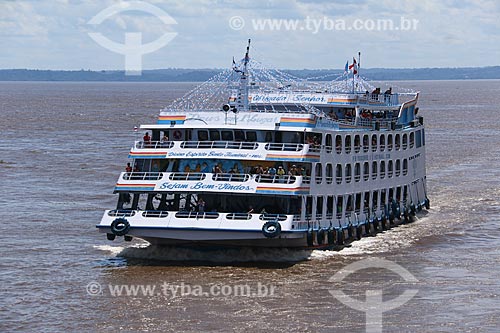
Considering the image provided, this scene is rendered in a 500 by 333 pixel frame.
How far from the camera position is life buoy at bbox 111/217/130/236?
4159cm

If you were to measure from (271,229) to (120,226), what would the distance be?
545cm

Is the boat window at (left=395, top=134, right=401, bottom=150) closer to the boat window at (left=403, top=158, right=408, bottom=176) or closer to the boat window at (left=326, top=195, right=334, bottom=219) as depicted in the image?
the boat window at (left=403, top=158, right=408, bottom=176)

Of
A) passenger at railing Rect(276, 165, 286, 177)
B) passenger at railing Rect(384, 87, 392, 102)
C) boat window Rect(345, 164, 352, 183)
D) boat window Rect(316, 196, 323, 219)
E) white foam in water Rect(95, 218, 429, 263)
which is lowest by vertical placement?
white foam in water Rect(95, 218, 429, 263)

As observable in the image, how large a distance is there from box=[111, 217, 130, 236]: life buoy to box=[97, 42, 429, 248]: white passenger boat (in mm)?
36

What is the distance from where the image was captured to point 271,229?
41031 mm

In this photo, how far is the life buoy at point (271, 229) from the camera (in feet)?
134

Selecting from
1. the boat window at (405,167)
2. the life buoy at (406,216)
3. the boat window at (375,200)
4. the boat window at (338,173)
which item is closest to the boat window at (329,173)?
the boat window at (338,173)

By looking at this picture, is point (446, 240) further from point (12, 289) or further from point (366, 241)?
point (12, 289)

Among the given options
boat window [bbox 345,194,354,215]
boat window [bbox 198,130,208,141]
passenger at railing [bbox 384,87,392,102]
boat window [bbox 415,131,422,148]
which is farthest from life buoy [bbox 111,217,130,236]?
boat window [bbox 415,131,422,148]

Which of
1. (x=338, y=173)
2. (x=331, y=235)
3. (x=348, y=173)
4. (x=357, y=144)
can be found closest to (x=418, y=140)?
(x=357, y=144)

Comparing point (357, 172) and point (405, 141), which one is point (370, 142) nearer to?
point (357, 172)

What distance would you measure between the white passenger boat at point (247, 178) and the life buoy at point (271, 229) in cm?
4

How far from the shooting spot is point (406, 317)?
35.4m

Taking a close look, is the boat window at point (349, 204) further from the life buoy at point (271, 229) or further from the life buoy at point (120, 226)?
the life buoy at point (120, 226)
